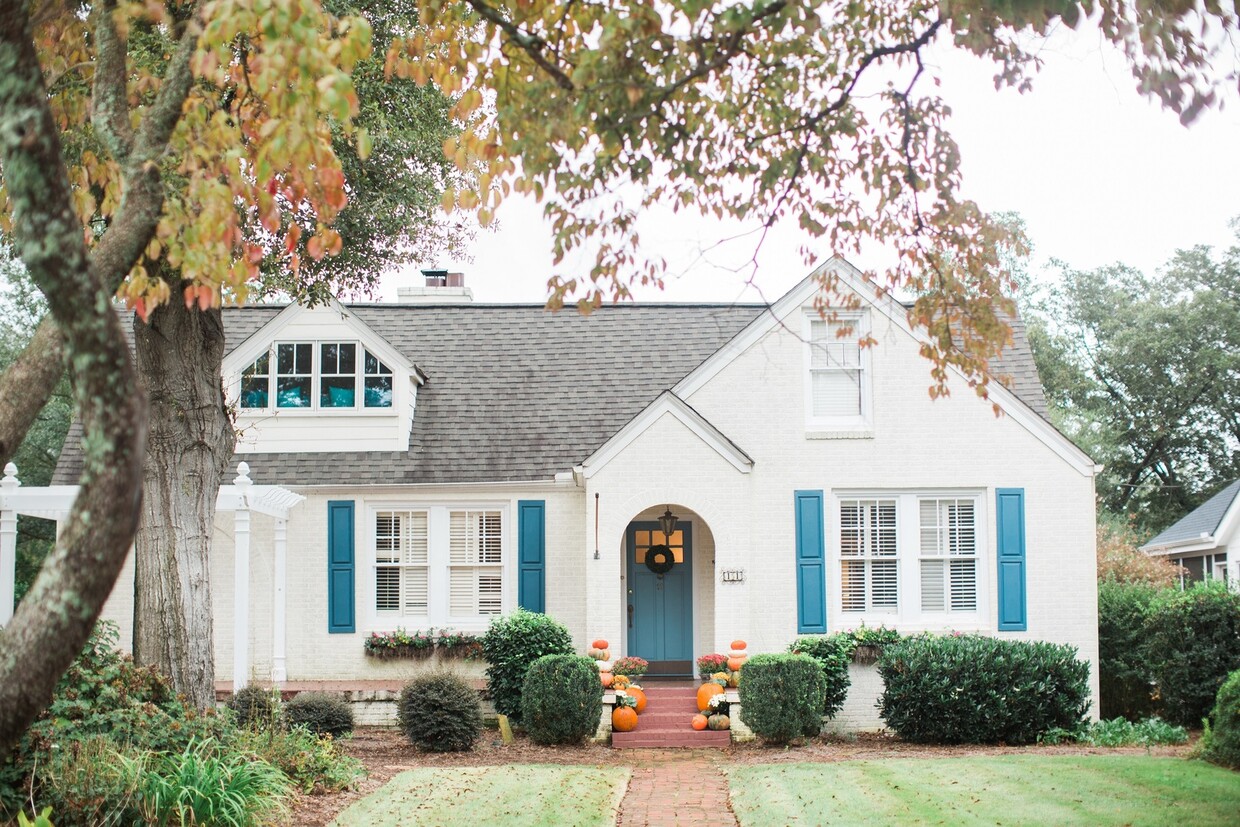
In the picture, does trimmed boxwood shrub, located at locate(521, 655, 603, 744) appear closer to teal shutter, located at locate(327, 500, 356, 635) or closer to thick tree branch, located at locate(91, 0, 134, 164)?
teal shutter, located at locate(327, 500, 356, 635)

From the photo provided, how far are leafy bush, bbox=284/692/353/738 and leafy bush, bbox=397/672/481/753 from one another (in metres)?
0.70

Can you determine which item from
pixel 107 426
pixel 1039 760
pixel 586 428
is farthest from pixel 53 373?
pixel 586 428

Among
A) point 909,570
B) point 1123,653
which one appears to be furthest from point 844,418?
point 1123,653

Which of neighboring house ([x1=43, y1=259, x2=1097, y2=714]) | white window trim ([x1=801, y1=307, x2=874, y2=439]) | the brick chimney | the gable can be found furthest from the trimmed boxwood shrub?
the brick chimney

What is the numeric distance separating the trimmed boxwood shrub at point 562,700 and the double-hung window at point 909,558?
161 inches

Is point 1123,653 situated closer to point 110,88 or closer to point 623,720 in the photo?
point 623,720

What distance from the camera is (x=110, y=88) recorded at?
6531 mm

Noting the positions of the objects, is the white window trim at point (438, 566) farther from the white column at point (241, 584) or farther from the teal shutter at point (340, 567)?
the white column at point (241, 584)

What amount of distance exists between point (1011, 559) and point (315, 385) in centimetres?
1029

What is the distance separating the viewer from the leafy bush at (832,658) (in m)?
16.0

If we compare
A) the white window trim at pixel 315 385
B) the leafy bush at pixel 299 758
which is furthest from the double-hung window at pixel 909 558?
the leafy bush at pixel 299 758

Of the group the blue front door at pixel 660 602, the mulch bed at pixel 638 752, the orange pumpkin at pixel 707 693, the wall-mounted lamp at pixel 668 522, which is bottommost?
the mulch bed at pixel 638 752

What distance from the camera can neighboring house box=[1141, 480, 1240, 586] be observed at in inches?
1143

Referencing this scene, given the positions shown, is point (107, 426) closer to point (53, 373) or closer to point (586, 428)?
point (53, 373)
